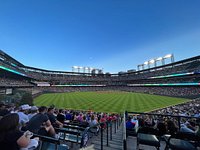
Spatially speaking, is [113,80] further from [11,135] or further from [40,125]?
[11,135]

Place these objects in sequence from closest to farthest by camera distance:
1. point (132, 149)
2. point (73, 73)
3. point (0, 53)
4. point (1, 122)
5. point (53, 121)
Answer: point (1, 122)
point (132, 149)
point (53, 121)
point (0, 53)
point (73, 73)

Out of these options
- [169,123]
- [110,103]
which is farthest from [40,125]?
[110,103]

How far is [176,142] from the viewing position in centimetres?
347

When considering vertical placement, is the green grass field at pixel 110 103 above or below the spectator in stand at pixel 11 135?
below

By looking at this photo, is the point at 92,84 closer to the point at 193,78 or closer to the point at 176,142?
the point at 193,78

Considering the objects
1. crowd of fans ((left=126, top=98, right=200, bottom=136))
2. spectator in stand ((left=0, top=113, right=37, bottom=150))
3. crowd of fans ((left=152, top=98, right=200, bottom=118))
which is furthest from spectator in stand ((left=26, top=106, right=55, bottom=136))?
crowd of fans ((left=152, top=98, right=200, bottom=118))

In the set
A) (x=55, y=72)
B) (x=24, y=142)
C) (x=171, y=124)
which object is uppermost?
A: (x=55, y=72)

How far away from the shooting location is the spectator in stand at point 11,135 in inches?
82.6

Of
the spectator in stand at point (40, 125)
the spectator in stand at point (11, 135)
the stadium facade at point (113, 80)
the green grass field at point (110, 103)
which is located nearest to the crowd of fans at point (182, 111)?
the green grass field at point (110, 103)

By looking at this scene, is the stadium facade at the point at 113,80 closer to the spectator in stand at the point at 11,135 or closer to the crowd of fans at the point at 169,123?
the crowd of fans at the point at 169,123

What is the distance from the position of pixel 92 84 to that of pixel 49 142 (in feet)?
302


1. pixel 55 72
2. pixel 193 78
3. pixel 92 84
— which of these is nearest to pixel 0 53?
pixel 55 72

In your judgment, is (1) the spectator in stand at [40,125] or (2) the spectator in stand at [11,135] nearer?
(2) the spectator in stand at [11,135]

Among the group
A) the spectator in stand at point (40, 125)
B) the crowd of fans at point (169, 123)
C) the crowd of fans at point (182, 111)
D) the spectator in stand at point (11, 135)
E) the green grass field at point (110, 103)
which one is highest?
the spectator in stand at point (11, 135)
